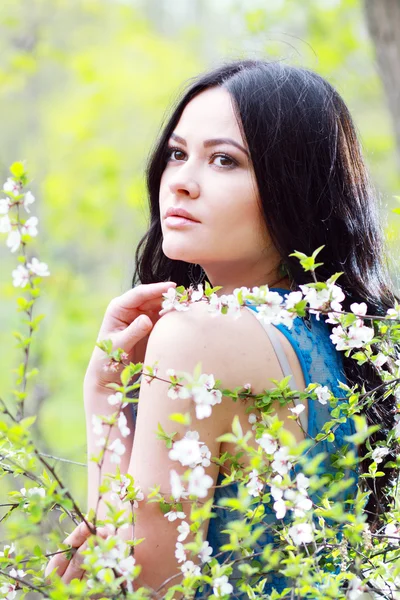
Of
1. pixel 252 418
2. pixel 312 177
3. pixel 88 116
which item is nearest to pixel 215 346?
pixel 252 418

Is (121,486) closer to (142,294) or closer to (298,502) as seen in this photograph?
(298,502)

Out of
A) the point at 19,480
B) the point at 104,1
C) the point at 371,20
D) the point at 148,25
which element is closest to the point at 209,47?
the point at 148,25

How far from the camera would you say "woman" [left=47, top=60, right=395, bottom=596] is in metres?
1.46

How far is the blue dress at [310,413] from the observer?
154 cm

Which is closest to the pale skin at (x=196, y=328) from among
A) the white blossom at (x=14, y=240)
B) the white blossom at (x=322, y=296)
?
the white blossom at (x=322, y=296)

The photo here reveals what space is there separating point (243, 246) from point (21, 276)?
0.65 m

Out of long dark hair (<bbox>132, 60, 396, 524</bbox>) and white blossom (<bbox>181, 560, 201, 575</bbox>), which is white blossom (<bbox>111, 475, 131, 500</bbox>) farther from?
long dark hair (<bbox>132, 60, 396, 524</bbox>)

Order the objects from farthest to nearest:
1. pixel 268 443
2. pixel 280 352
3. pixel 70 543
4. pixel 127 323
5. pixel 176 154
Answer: pixel 176 154 < pixel 127 323 < pixel 280 352 < pixel 70 543 < pixel 268 443

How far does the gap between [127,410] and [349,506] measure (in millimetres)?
575

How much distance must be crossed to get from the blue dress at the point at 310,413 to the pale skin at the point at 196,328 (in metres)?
0.03

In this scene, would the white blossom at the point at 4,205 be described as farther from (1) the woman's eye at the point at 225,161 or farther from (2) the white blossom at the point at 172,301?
(1) the woman's eye at the point at 225,161

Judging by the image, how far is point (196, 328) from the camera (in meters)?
1.46

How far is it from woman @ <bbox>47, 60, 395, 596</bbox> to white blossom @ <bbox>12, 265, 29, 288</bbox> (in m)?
0.34

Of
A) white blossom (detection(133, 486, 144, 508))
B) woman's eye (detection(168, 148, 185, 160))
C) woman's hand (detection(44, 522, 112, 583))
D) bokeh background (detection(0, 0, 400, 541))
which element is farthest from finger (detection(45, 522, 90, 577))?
→ bokeh background (detection(0, 0, 400, 541))
